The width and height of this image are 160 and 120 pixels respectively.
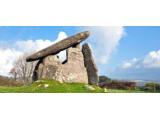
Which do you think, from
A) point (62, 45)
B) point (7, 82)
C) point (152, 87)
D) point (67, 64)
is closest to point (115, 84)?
point (152, 87)

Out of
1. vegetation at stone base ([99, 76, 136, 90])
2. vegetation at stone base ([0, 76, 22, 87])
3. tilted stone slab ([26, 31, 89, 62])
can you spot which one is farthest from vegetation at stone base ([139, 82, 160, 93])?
vegetation at stone base ([0, 76, 22, 87])

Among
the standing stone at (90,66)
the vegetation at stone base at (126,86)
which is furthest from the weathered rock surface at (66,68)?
the vegetation at stone base at (126,86)

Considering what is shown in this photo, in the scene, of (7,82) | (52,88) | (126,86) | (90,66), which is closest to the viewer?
(52,88)

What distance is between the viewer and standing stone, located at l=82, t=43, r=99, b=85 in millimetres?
19203

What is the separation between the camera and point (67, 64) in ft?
61.6

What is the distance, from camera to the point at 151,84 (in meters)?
20.2

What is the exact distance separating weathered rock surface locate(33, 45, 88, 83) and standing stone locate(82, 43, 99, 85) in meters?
0.34

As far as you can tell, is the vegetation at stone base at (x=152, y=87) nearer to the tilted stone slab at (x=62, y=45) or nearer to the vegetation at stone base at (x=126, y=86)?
the vegetation at stone base at (x=126, y=86)

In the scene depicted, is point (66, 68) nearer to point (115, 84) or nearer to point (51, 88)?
point (51, 88)

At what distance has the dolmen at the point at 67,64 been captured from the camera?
18.6 meters

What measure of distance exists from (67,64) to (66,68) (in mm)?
201

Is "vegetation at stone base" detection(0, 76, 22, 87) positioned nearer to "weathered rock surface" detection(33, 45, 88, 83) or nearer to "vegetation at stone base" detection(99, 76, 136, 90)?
"weathered rock surface" detection(33, 45, 88, 83)

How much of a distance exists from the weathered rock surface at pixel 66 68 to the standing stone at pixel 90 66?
34cm

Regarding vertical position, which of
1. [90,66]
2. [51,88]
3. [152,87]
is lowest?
[51,88]
